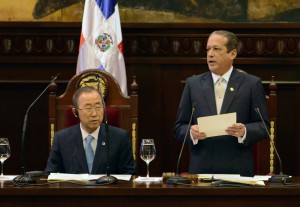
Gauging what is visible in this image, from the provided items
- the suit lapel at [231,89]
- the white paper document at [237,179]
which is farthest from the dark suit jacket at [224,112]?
the white paper document at [237,179]

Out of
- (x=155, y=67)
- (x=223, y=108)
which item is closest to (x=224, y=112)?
(x=223, y=108)

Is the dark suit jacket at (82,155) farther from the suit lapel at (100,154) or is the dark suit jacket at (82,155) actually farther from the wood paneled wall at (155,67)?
the wood paneled wall at (155,67)

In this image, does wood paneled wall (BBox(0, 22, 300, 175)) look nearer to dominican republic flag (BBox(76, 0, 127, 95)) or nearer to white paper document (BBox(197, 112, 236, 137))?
dominican republic flag (BBox(76, 0, 127, 95))

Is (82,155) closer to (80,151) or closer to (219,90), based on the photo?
(80,151)

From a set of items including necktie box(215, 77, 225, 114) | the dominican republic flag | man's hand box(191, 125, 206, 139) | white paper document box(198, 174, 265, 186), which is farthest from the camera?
the dominican republic flag

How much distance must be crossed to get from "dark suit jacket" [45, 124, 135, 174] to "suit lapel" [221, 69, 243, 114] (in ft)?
2.35

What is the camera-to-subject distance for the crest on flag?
636cm

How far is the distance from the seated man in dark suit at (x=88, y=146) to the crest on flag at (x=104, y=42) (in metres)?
1.60

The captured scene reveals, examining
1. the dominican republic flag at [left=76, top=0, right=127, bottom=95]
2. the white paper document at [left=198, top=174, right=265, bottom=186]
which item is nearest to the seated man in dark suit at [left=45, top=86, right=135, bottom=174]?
the white paper document at [left=198, top=174, right=265, bottom=186]

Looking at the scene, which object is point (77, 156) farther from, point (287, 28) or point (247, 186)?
point (287, 28)

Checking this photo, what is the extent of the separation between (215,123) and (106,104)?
1333 millimetres

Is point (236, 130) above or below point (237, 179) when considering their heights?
above

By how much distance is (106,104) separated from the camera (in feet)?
18.0

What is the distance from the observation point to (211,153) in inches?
188
